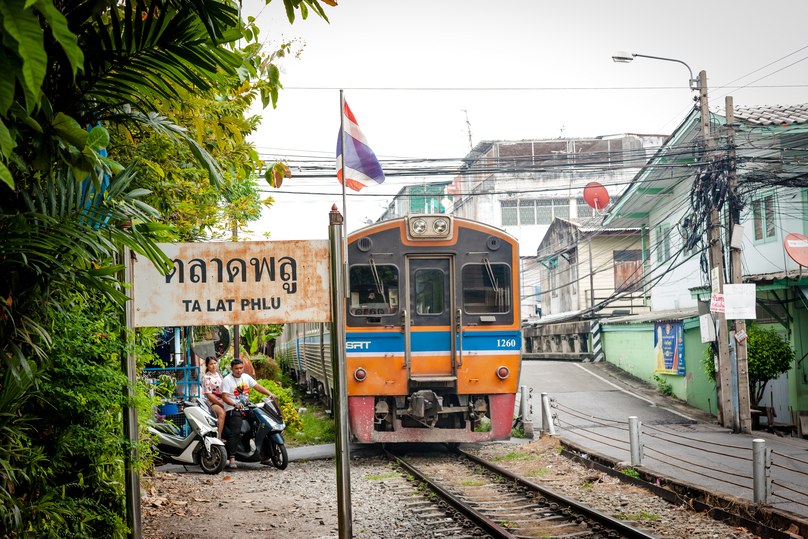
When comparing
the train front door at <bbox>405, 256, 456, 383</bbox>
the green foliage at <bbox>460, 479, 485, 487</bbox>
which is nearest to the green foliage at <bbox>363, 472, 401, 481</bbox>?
the green foliage at <bbox>460, 479, 485, 487</bbox>

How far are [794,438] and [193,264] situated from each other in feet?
38.6

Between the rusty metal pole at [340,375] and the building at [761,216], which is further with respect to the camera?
the building at [761,216]

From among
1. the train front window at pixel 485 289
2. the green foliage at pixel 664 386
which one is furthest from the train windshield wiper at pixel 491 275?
the green foliage at pixel 664 386

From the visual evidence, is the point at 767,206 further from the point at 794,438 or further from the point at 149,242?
the point at 149,242

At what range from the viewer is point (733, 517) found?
6285 mm

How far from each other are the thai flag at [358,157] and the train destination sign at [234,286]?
247 inches

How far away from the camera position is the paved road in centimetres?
795

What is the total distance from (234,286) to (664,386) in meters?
15.5

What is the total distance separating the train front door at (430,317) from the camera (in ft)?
32.4

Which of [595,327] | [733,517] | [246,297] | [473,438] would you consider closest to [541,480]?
[473,438]

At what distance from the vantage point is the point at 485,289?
33.2 ft

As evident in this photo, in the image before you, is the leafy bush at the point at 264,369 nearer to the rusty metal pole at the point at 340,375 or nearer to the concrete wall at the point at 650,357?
the concrete wall at the point at 650,357

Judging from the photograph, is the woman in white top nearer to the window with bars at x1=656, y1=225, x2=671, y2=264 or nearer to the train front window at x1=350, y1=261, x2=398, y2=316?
the train front window at x1=350, y1=261, x2=398, y2=316

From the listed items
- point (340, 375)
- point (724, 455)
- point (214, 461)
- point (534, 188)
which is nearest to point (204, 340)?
point (214, 461)
